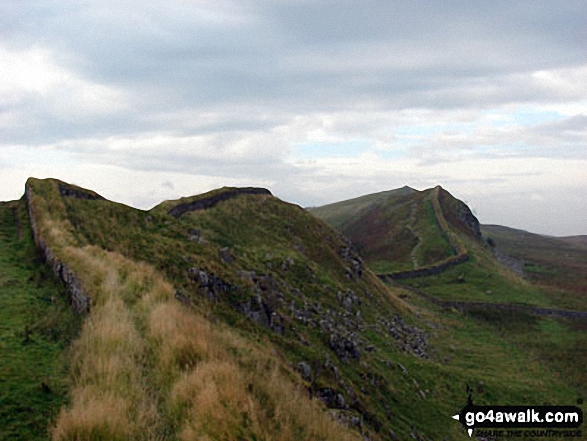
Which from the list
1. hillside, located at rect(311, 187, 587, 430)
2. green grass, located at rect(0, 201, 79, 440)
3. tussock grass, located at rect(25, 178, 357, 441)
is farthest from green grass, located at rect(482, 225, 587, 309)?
green grass, located at rect(0, 201, 79, 440)

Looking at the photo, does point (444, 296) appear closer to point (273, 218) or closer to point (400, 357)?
point (273, 218)

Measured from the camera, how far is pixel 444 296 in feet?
258

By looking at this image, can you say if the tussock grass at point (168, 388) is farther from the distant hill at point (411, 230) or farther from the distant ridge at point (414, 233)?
the distant hill at point (411, 230)

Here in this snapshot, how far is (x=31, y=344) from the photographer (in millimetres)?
11977

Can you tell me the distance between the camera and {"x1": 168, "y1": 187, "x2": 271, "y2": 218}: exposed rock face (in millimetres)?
56681

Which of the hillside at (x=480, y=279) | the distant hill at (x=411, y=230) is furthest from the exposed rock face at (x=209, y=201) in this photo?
the distant hill at (x=411, y=230)

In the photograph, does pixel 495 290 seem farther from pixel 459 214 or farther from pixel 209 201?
pixel 459 214

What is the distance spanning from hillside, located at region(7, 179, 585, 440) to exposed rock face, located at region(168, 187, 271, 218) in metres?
0.22

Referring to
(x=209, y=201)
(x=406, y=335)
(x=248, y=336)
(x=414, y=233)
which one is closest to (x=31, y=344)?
(x=248, y=336)

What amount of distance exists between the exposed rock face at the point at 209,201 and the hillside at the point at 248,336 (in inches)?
8.5

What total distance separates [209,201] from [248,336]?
43.7m

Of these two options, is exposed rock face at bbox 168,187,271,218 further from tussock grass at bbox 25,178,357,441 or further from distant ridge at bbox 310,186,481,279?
tussock grass at bbox 25,178,357,441

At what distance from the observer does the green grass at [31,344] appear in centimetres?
812

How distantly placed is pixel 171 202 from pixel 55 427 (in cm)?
5301
